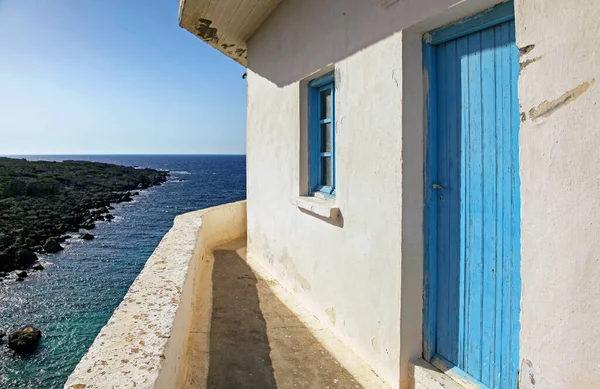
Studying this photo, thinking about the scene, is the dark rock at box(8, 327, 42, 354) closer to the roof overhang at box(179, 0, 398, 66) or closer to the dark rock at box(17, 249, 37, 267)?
the dark rock at box(17, 249, 37, 267)

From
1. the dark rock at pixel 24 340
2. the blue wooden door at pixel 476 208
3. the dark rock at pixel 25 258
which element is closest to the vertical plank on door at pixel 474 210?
the blue wooden door at pixel 476 208

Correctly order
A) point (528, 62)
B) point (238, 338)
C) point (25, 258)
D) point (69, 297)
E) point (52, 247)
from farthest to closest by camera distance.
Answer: point (52, 247), point (25, 258), point (69, 297), point (238, 338), point (528, 62)

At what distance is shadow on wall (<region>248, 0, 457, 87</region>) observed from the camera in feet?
8.04

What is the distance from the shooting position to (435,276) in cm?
249

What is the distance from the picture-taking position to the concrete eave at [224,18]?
15.4 feet

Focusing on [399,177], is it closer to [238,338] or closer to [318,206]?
[318,206]

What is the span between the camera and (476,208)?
7.14 ft

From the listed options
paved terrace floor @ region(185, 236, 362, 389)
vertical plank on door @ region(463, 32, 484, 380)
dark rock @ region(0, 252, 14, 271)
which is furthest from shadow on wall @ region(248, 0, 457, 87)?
dark rock @ region(0, 252, 14, 271)

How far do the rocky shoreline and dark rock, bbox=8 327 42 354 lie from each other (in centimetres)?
656

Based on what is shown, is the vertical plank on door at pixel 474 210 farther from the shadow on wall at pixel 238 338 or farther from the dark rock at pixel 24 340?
the dark rock at pixel 24 340

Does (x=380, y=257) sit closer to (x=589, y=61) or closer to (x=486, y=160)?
(x=486, y=160)

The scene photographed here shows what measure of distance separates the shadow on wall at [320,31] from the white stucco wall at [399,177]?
0.05 feet

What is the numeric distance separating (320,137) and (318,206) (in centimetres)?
86

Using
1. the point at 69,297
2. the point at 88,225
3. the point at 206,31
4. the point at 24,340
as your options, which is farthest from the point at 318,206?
the point at 88,225
